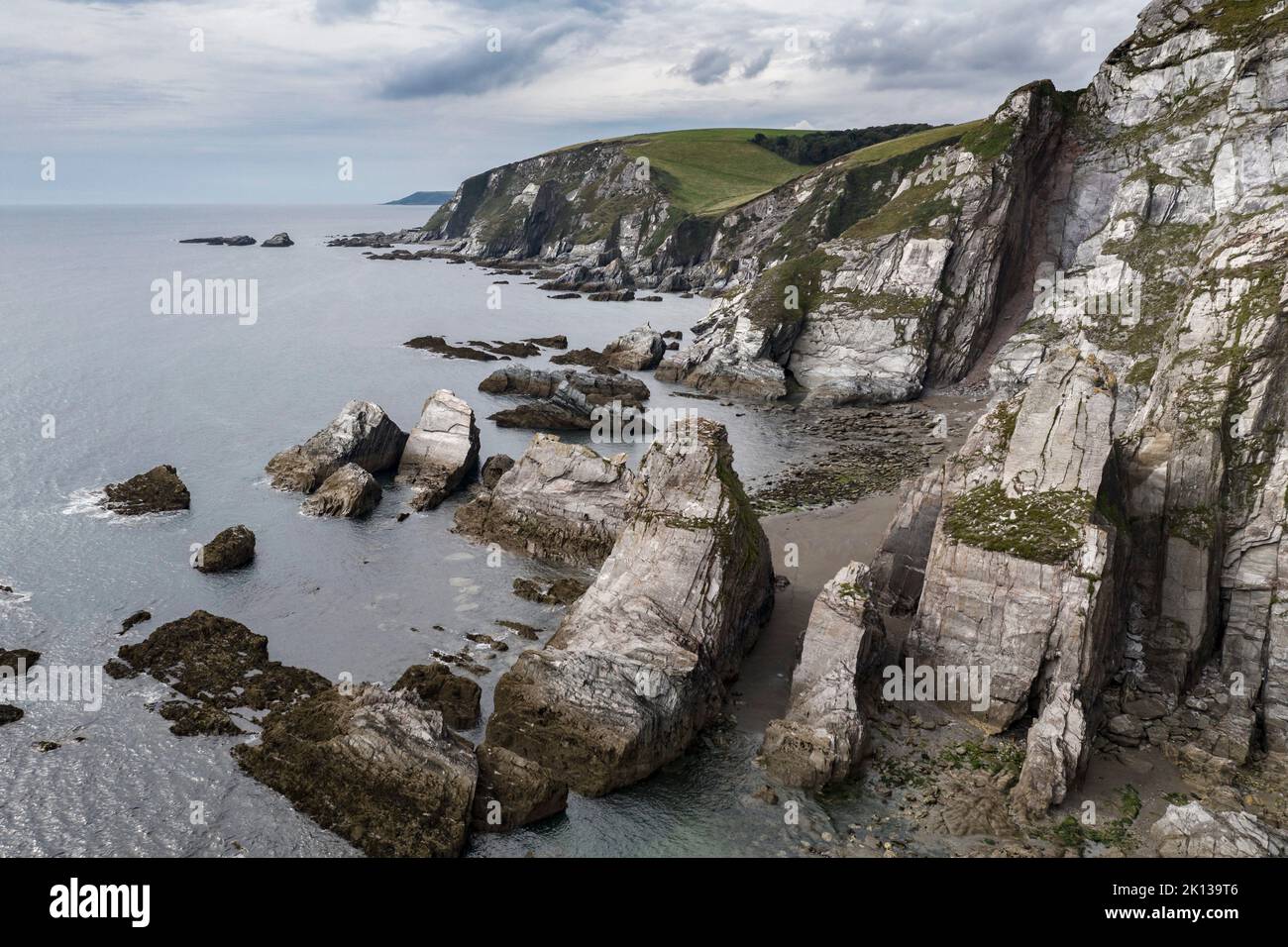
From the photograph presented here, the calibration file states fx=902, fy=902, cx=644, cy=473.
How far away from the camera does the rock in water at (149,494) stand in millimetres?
44594

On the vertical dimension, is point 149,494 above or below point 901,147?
below

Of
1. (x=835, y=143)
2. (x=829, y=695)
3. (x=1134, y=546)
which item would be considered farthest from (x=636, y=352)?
(x=835, y=143)

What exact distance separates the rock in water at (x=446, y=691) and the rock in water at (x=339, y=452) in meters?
22.3

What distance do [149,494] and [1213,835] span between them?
46.0m

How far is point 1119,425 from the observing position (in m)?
49.5

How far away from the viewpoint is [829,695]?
85.9 ft

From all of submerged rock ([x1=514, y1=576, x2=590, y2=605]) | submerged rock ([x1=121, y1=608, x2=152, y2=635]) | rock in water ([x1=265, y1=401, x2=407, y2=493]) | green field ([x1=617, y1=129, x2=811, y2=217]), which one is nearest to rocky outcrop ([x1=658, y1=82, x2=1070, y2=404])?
rock in water ([x1=265, y1=401, x2=407, y2=493])

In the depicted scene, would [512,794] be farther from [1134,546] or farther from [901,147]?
[901,147]

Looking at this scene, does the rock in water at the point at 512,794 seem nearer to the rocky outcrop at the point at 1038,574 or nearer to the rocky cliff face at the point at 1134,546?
the rocky cliff face at the point at 1134,546

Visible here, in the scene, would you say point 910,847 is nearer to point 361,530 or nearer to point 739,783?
point 739,783

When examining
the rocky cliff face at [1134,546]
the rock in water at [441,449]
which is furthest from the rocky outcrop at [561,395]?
the rocky cliff face at [1134,546]

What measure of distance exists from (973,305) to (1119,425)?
29.4 meters

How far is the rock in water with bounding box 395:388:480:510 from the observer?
164ft

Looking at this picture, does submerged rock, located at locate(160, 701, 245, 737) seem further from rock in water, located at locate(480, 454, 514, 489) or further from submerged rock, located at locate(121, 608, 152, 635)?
rock in water, located at locate(480, 454, 514, 489)
